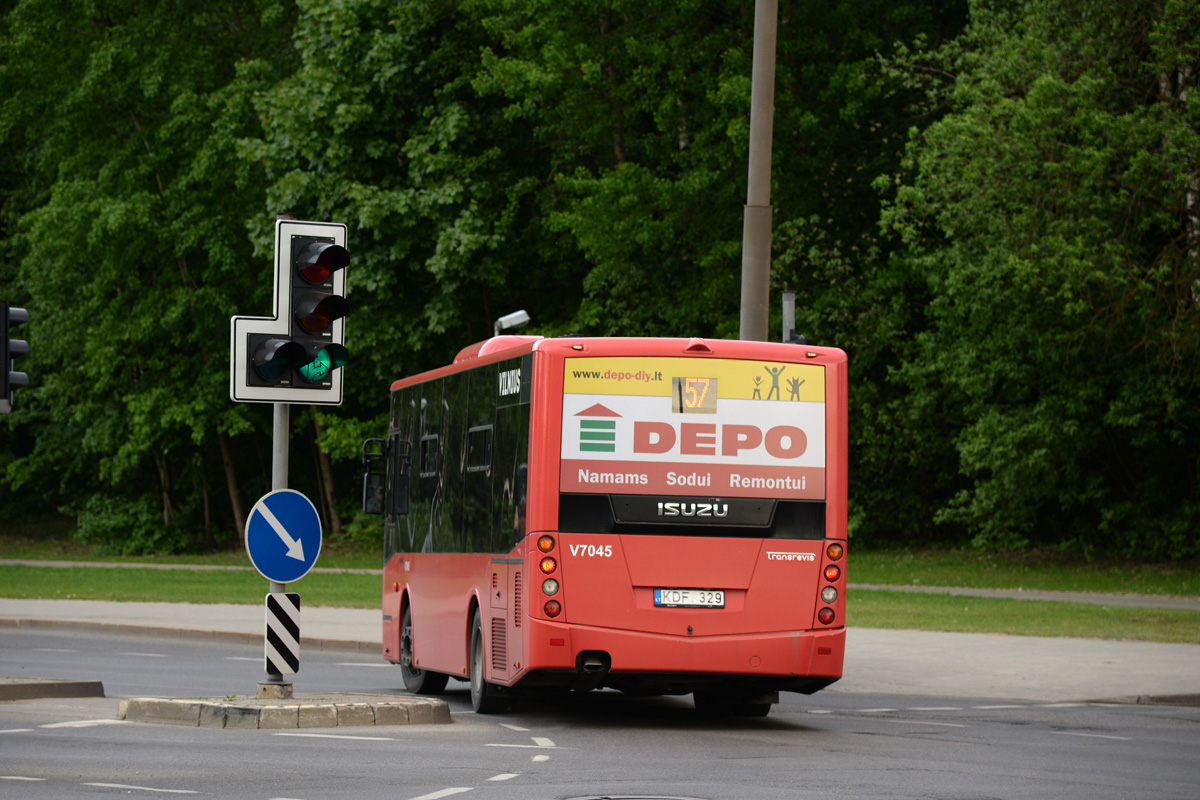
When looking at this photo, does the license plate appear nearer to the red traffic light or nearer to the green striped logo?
the green striped logo

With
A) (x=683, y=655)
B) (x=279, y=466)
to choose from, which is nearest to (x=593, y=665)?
(x=683, y=655)

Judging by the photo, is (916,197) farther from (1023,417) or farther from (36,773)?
(36,773)

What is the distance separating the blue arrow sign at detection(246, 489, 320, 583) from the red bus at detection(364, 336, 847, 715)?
1.57 meters

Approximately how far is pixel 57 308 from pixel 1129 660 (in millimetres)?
39272

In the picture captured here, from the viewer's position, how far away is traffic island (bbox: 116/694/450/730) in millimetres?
12469

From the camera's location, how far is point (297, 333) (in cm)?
1298

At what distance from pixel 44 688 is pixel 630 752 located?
19.6ft

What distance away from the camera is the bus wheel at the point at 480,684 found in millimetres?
14391

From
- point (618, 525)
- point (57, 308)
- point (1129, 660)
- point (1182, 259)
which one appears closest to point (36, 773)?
point (618, 525)

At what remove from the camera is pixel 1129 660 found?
19.8 meters

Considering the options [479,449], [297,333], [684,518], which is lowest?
[684,518]

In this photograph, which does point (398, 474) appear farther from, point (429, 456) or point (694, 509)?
point (694, 509)

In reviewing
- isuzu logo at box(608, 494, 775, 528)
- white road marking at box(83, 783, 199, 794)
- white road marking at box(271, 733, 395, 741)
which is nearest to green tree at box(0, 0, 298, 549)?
isuzu logo at box(608, 494, 775, 528)

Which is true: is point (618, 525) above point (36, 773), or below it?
above
